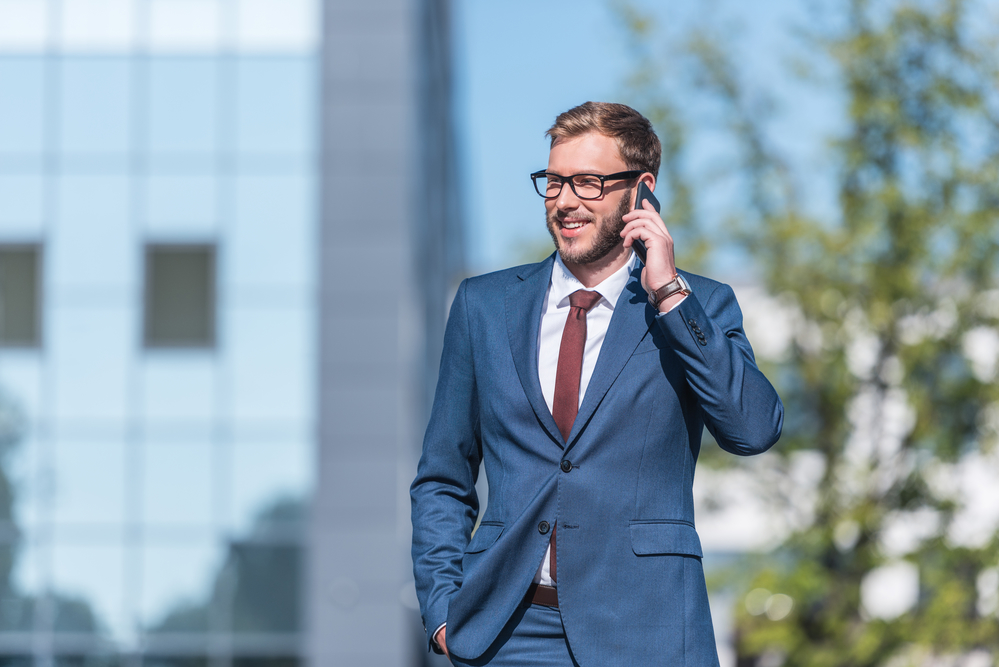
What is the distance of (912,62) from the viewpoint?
13680mm

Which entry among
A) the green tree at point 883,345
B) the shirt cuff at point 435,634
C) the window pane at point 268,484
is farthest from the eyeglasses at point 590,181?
the window pane at point 268,484

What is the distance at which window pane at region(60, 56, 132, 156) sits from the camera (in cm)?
1708

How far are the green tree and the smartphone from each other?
427 inches

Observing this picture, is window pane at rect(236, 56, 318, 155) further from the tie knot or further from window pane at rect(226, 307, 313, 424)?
the tie knot

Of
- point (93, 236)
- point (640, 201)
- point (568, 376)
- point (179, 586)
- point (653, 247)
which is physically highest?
point (93, 236)

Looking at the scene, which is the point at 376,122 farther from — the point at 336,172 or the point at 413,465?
the point at 413,465

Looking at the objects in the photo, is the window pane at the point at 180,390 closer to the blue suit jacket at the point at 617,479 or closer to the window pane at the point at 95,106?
the window pane at the point at 95,106

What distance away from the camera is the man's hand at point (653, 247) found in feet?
9.01

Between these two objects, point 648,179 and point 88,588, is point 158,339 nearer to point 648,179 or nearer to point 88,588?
point 88,588

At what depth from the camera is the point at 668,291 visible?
8.98 feet

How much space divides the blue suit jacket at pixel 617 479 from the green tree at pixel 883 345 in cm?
1074

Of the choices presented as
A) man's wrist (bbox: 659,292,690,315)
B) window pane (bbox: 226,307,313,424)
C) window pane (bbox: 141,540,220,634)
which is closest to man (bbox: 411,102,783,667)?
man's wrist (bbox: 659,292,690,315)

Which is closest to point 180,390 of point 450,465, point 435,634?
Result: point 450,465

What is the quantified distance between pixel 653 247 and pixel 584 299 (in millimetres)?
294
